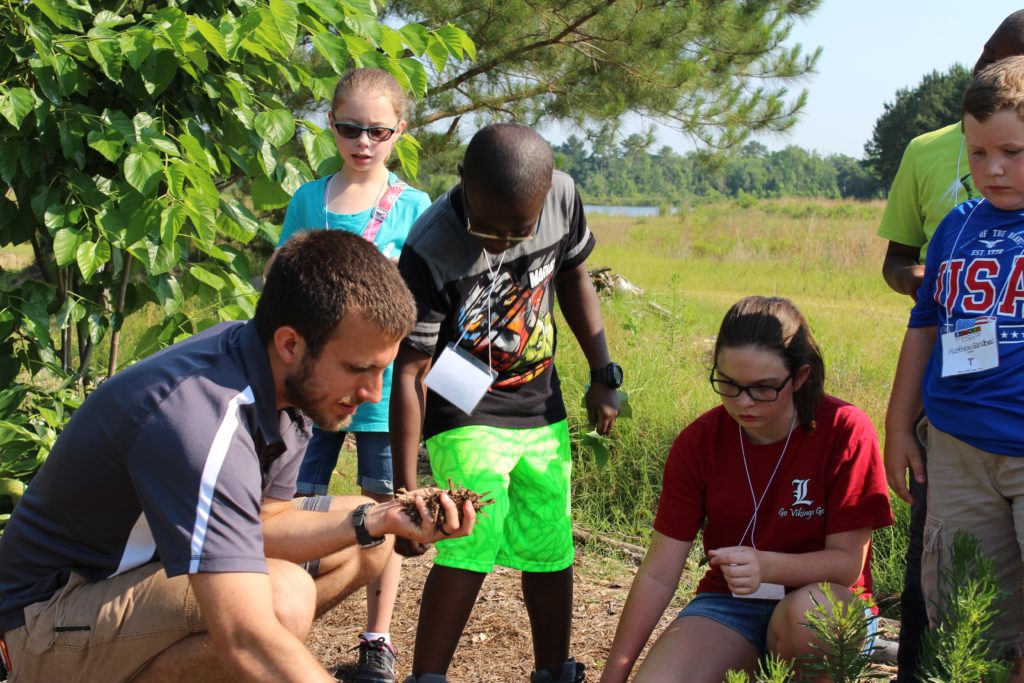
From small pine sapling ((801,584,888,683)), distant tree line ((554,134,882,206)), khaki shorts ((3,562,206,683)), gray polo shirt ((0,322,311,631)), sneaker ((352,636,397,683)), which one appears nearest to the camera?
gray polo shirt ((0,322,311,631))

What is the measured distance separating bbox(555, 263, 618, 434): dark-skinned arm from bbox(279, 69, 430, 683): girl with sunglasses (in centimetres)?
54

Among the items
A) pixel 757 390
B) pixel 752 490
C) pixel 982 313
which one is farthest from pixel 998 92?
pixel 752 490

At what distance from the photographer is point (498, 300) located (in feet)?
9.43

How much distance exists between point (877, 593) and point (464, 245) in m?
2.25

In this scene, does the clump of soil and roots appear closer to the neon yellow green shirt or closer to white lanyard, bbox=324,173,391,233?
white lanyard, bbox=324,173,391,233

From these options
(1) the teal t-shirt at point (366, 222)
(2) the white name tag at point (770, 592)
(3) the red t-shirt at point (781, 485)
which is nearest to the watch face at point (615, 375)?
(3) the red t-shirt at point (781, 485)

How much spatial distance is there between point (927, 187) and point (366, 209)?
1.67 metres

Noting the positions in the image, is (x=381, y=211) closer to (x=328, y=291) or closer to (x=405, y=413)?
(x=405, y=413)

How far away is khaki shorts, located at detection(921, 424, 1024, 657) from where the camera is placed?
2381mm

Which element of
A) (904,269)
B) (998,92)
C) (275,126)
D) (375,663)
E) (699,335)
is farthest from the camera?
(699,335)

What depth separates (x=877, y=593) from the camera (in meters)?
3.96

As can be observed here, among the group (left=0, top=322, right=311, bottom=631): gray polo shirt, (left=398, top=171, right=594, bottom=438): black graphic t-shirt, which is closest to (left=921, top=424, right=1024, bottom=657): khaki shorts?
(left=398, top=171, right=594, bottom=438): black graphic t-shirt

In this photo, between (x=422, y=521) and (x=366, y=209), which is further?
(x=366, y=209)

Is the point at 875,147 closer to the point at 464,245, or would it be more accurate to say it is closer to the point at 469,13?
the point at 469,13
